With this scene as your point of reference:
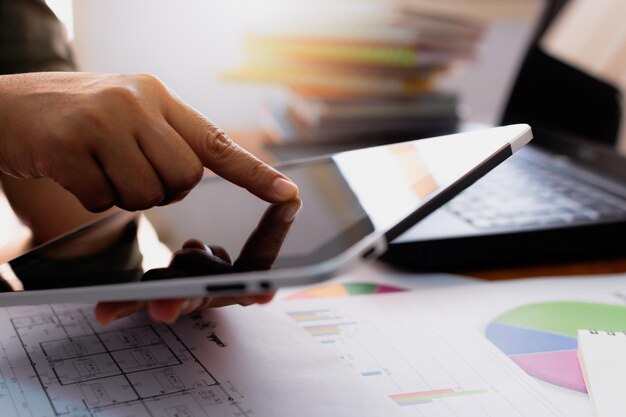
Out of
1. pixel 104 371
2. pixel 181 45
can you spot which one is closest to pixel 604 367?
pixel 104 371

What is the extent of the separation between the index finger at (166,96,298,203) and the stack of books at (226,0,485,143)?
0.55 m

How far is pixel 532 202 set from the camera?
0.72 meters

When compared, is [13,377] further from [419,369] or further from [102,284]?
[419,369]

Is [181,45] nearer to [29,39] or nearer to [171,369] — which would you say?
[29,39]

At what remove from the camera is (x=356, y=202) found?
1.73 ft

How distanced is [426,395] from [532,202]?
0.35 meters

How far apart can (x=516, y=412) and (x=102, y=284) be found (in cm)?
27

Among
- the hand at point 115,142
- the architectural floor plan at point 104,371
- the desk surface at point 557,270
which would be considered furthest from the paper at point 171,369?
the desk surface at point 557,270

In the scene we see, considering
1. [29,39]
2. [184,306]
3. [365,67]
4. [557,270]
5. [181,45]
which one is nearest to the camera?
[184,306]

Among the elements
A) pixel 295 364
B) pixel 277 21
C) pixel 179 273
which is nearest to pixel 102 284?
pixel 179 273

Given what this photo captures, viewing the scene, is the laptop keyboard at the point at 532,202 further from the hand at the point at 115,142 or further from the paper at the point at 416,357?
the hand at the point at 115,142

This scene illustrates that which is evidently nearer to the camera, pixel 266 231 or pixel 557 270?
pixel 266 231

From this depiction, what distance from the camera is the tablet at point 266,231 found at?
1.17 feet

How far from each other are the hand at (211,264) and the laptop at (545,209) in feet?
0.55
